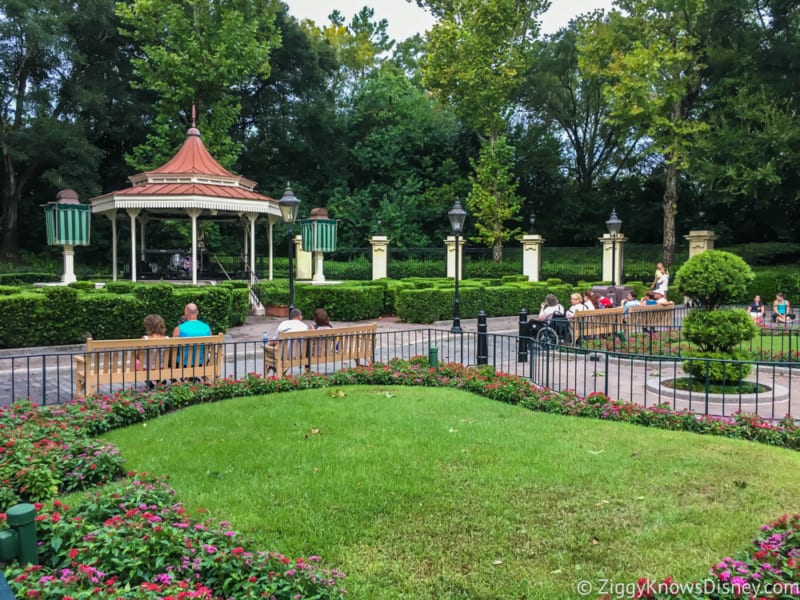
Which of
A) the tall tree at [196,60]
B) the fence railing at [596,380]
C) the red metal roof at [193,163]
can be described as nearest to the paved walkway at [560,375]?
the fence railing at [596,380]

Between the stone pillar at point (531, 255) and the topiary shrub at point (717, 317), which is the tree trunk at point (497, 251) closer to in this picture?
the stone pillar at point (531, 255)

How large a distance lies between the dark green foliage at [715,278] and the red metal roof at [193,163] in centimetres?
1695

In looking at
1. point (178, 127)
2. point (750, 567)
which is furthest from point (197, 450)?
point (178, 127)

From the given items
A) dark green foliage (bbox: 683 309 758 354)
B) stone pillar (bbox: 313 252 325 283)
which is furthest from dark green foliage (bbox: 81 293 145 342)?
stone pillar (bbox: 313 252 325 283)

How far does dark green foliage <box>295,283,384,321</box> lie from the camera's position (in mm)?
18516

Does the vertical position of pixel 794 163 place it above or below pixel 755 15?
below

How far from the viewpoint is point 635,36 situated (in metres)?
29.2

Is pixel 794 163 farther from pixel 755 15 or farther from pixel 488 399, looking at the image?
pixel 488 399

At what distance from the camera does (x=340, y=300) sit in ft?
60.7

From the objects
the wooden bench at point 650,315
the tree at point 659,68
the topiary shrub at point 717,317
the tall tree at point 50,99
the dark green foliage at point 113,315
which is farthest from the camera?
the tall tree at point 50,99

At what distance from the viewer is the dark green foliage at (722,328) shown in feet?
30.8

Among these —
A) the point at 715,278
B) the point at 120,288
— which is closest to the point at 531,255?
the point at 120,288

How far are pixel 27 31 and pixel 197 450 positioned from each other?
31.6 meters

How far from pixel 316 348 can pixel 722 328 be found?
6.22 m
